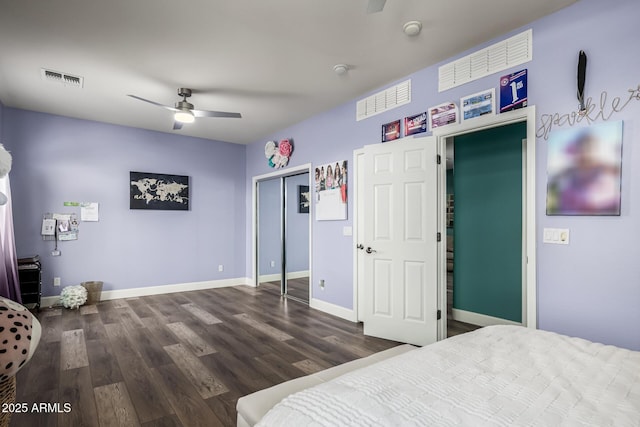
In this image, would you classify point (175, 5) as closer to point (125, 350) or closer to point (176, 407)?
point (176, 407)

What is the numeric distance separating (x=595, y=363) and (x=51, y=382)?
3.44 m

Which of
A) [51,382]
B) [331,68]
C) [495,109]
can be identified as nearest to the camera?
[51,382]

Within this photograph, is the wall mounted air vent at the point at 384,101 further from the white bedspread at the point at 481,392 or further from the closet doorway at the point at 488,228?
the white bedspread at the point at 481,392

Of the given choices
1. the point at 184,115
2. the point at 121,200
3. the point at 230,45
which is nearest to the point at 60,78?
the point at 184,115

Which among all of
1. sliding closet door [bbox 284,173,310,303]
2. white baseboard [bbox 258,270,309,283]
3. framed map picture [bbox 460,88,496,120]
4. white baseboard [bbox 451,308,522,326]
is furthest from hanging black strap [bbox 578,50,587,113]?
white baseboard [bbox 258,270,309,283]

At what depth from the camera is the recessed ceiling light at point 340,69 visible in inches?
126

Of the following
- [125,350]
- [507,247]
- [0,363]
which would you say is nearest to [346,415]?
[0,363]

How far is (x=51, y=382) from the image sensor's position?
2.46 m

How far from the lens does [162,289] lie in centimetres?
554

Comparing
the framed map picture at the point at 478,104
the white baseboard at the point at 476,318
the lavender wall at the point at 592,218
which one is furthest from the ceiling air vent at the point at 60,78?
the white baseboard at the point at 476,318

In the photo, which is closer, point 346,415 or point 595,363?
point 346,415

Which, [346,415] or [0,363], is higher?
[0,363]

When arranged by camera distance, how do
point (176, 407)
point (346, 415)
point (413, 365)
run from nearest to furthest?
point (346, 415) < point (413, 365) < point (176, 407)

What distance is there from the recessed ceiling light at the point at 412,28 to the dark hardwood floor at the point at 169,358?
2804 millimetres
